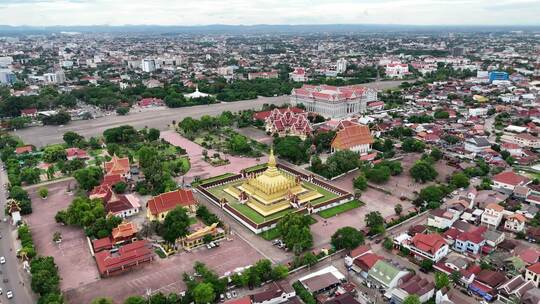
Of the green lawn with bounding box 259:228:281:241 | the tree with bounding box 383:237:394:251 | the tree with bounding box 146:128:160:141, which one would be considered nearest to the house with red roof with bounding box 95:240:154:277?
the green lawn with bounding box 259:228:281:241

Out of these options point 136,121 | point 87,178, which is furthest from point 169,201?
point 136,121

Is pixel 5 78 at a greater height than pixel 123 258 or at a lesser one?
greater

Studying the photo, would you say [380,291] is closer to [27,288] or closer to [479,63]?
[27,288]

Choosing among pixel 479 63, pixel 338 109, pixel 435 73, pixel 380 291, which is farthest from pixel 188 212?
pixel 479 63

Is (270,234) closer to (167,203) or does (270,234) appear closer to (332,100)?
(167,203)

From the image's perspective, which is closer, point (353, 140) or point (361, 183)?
point (361, 183)

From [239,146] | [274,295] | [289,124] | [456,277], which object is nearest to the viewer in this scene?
[274,295]

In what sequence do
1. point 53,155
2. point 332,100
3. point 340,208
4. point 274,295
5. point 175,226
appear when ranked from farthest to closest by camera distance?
point 332,100 < point 53,155 < point 340,208 < point 175,226 < point 274,295
